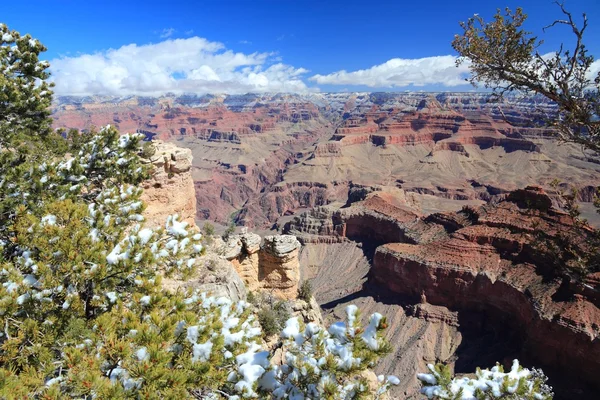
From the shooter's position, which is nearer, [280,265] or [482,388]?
[482,388]

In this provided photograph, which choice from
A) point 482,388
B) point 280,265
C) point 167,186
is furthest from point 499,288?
point 167,186

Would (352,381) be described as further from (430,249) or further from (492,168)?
(492,168)

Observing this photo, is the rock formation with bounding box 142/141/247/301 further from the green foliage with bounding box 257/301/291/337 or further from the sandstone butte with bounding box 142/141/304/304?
the green foliage with bounding box 257/301/291/337

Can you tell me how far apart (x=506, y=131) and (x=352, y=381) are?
17929 centimetres

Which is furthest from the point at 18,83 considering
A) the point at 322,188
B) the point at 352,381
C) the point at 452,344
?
the point at 322,188

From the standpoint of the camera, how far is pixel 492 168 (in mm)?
129500

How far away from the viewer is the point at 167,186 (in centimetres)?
1773

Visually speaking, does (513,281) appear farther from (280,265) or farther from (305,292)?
(280,265)

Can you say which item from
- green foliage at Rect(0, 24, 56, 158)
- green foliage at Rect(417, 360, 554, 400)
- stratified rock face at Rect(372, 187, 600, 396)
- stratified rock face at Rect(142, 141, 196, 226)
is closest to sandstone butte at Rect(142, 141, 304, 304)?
stratified rock face at Rect(142, 141, 196, 226)

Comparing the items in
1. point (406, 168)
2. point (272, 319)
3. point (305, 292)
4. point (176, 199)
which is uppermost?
point (176, 199)

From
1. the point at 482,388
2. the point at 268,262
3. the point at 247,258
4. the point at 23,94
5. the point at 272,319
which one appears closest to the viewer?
the point at 482,388

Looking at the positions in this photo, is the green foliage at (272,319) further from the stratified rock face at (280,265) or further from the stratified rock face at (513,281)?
the stratified rock face at (513,281)

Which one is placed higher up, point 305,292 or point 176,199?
point 176,199

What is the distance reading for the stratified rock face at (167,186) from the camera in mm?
17047
